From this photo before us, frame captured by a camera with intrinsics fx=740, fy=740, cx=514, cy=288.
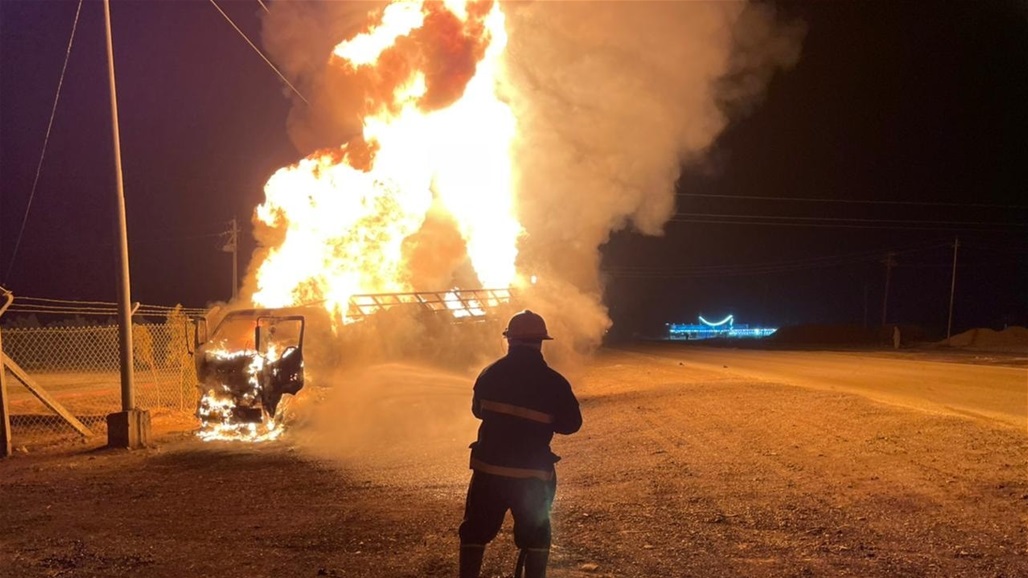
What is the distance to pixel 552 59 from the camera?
57.2 ft

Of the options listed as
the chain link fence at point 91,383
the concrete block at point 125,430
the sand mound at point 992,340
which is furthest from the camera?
the sand mound at point 992,340

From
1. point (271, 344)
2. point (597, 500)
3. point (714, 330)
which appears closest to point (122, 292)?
point (271, 344)

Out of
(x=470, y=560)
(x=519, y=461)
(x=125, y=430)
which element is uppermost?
(x=519, y=461)

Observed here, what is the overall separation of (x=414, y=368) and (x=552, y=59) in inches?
311

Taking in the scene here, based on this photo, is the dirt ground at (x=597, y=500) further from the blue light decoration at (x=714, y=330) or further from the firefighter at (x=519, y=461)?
the blue light decoration at (x=714, y=330)

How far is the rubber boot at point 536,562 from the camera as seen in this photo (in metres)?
4.23

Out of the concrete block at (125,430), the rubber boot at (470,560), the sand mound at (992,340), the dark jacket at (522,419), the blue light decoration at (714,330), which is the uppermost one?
the dark jacket at (522,419)

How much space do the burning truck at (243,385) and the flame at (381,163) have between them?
272 centimetres

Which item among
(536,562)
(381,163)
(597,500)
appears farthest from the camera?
(381,163)

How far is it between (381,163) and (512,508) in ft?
41.0

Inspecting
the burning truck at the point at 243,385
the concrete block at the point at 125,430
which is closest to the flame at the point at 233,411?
the burning truck at the point at 243,385

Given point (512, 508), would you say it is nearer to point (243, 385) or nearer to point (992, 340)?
point (243, 385)

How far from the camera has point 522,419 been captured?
4.35m

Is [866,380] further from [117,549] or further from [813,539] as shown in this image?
[117,549]
